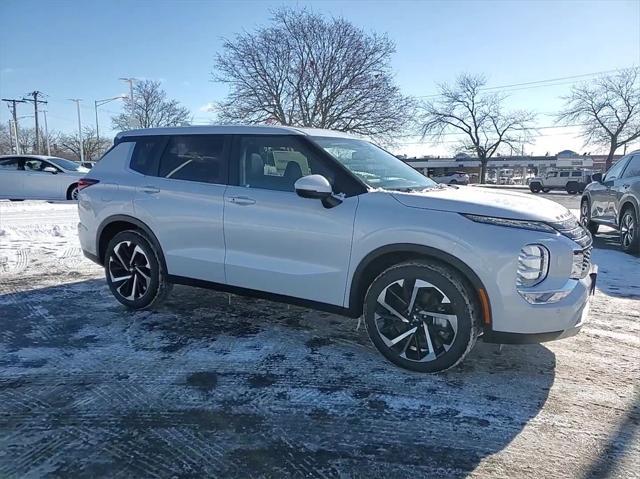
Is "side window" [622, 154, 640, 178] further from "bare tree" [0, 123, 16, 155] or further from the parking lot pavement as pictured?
"bare tree" [0, 123, 16, 155]

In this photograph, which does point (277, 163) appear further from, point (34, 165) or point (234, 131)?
point (34, 165)

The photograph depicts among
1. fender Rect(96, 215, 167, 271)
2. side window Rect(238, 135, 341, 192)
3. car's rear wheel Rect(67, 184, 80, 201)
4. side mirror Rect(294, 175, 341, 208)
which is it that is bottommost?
car's rear wheel Rect(67, 184, 80, 201)

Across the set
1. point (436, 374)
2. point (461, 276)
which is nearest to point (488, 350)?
point (436, 374)

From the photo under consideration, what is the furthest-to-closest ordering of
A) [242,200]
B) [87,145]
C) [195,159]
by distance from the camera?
[87,145], [195,159], [242,200]

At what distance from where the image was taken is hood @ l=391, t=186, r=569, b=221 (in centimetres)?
308

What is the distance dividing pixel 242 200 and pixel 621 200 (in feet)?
24.6

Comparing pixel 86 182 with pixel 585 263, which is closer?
pixel 585 263

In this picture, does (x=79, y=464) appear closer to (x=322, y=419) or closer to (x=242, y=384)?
(x=242, y=384)

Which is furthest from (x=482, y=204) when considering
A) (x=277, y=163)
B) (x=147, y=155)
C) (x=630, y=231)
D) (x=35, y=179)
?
(x=35, y=179)

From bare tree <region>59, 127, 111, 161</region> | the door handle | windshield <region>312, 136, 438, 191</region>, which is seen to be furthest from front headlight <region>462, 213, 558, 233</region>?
bare tree <region>59, 127, 111, 161</region>

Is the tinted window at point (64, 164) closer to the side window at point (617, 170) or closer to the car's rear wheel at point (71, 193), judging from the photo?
the car's rear wheel at point (71, 193)

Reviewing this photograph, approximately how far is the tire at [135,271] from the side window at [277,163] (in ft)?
4.17

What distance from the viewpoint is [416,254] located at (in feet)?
10.8

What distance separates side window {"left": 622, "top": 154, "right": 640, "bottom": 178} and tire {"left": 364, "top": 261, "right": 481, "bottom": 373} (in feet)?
22.6
